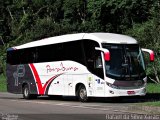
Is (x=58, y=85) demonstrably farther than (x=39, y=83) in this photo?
No

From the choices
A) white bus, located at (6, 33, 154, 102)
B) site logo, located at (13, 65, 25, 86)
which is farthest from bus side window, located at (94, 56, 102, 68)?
site logo, located at (13, 65, 25, 86)

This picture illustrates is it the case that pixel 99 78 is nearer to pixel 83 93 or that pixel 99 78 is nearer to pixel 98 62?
pixel 98 62

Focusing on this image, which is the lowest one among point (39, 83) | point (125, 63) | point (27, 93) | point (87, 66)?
point (27, 93)

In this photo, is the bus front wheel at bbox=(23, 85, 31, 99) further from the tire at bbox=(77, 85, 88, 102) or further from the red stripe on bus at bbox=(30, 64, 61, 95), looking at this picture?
the tire at bbox=(77, 85, 88, 102)

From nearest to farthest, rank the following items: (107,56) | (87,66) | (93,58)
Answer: (107,56) → (93,58) → (87,66)

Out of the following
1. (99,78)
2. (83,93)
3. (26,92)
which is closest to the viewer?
(99,78)

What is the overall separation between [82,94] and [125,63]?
→ 126 inches

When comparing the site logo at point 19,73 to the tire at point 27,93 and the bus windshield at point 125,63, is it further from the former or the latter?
the bus windshield at point 125,63

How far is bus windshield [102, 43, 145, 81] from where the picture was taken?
2388 cm

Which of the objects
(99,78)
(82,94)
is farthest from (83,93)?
(99,78)

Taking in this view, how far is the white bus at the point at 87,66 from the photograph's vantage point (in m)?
23.9

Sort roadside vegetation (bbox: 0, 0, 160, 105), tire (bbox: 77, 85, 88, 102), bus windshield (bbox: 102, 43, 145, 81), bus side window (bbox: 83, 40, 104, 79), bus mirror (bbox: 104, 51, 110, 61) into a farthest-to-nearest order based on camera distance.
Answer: roadside vegetation (bbox: 0, 0, 160, 105), tire (bbox: 77, 85, 88, 102), bus side window (bbox: 83, 40, 104, 79), bus windshield (bbox: 102, 43, 145, 81), bus mirror (bbox: 104, 51, 110, 61)

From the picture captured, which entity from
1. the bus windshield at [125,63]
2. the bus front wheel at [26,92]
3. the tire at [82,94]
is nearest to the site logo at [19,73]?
the bus front wheel at [26,92]

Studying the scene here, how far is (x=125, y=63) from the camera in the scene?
2411cm
